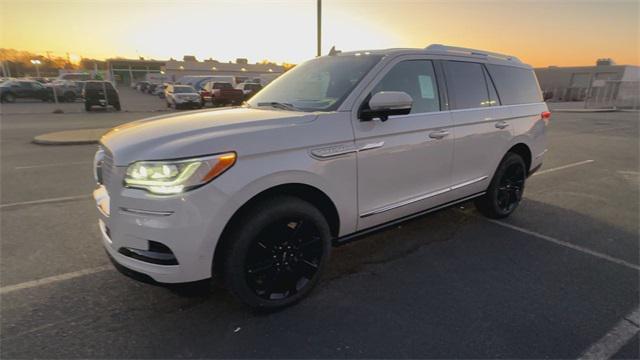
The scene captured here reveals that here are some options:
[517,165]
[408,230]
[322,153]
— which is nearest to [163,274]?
[322,153]

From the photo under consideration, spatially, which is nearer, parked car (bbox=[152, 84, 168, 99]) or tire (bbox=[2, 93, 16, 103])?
tire (bbox=[2, 93, 16, 103])

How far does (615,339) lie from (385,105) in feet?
7.45

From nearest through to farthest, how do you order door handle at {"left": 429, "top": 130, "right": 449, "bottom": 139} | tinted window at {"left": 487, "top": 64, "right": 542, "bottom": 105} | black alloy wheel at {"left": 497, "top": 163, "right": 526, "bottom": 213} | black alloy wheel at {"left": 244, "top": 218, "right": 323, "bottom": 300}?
black alloy wheel at {"left": 244, "top": 218, "right": 323, "bottom": 300} < door handle at {"left": 429, "top": 130, "right": 449, "bottom": 139} < tinted window at {"left": 487, "top": 64, "right": 542, "bottom": 105} < black alloy wheel at {"left": 497, "top": 163, "right": 526, "bottom": 213}

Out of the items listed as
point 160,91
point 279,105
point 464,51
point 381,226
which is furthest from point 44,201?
point 160,91

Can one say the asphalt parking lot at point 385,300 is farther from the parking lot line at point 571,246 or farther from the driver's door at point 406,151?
the driver's door at point 406,151

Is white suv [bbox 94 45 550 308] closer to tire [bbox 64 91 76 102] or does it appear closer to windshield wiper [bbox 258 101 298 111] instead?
windshield wiper [bbox 258 101 298 111]

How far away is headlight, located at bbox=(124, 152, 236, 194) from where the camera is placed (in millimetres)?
2359

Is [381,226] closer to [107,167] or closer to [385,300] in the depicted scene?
[385,300]

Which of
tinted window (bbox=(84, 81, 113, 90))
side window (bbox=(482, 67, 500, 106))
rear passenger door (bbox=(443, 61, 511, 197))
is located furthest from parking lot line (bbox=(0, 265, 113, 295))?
tinted window (bbox=(84, 81, 113, 90))

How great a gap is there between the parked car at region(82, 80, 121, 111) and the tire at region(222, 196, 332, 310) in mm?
24427

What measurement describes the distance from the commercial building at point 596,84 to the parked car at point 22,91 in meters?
42.7

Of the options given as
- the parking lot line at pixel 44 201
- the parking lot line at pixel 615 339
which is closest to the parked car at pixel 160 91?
the parking lot line at pixel 44 201

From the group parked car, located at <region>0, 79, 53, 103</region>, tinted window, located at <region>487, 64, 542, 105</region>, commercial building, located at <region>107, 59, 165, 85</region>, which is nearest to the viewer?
tinted window, located at <region>487, 64, 542, 105</region>

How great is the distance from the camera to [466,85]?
415 centimetres
